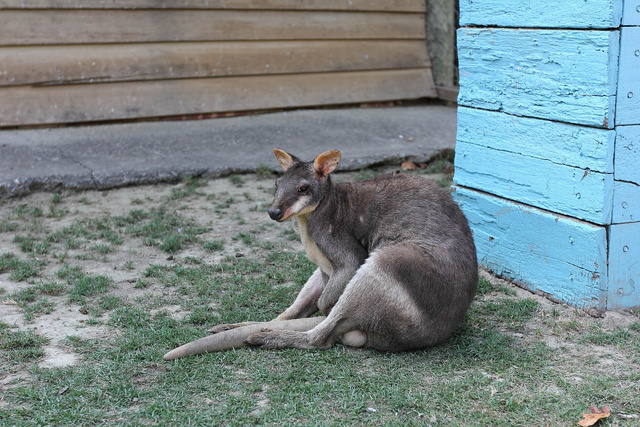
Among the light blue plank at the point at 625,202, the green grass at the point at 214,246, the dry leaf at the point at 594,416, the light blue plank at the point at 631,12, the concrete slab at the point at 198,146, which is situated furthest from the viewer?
the concrete slab at the point at 198,146

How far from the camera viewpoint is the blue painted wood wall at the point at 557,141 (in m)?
4.26

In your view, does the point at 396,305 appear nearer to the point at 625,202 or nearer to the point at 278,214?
the point at 278,214

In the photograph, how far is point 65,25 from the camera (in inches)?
295

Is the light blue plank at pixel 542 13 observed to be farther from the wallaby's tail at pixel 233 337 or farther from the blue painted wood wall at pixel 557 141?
the wallaby's tail at pixel 233 337

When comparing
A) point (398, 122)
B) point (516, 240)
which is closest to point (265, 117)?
point (398, 122)

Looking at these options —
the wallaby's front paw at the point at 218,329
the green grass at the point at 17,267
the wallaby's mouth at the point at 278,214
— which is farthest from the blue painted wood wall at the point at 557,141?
the green grass at the point at 17,267

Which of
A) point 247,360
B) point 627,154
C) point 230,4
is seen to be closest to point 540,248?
point 627,154

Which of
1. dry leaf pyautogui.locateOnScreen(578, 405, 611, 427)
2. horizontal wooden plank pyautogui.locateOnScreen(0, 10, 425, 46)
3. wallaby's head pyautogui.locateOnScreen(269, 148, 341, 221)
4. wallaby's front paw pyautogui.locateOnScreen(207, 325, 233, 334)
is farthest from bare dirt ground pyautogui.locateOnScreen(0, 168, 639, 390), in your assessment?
horizontal wooden plank pyautogui.locateOnScreen(0, 10, 425, 46)

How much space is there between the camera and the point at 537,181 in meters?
4.77

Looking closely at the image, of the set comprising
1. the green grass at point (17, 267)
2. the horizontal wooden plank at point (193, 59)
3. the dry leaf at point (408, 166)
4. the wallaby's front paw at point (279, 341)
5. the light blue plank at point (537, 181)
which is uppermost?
the horizontal wooden plank at point (193, 59)

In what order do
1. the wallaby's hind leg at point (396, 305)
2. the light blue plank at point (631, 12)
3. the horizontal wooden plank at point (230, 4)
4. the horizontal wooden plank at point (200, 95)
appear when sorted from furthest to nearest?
the horizontal wooden plank at point (200, 95), the horizontal wooden plank at point (230, 4), the light blue plank at point (631, 12), the wallaby's hind leg at point (396, 305)

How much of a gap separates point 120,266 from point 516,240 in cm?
288

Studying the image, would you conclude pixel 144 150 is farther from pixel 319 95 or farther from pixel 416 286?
pixel 416 286

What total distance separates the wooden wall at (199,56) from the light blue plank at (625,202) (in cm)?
504
